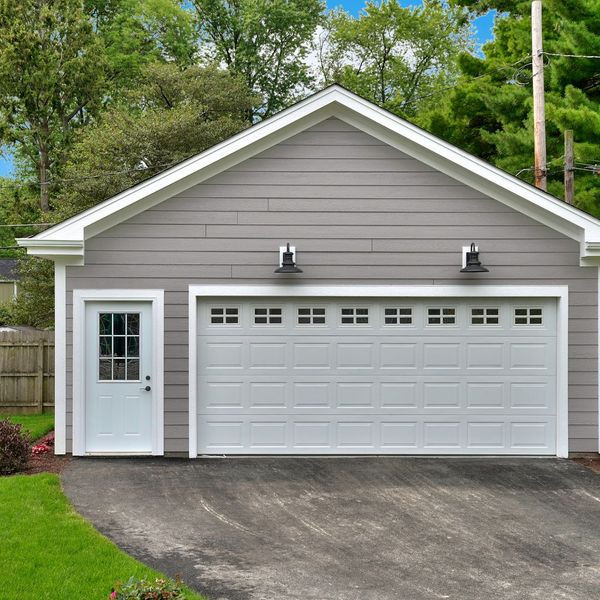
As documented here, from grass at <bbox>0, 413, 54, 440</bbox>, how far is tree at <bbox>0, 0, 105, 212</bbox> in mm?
14904

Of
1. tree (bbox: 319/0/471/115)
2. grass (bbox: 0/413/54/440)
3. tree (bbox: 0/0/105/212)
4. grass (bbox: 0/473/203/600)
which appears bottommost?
grass (bbox: 0/413/54/440)

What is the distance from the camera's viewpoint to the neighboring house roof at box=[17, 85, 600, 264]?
9.81 meters

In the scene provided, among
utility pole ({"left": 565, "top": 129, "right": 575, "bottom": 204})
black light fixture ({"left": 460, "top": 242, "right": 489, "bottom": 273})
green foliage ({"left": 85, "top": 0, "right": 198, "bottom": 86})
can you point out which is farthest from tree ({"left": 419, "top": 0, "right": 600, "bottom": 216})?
green foliage ({"left": 85, "top": 0, "right": 198, "bottom": 86})

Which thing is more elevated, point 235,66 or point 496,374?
point 235,66

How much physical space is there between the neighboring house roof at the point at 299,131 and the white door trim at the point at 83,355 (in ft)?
1.93

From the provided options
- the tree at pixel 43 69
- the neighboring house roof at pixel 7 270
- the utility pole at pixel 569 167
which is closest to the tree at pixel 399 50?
the tree at pixel 43 69

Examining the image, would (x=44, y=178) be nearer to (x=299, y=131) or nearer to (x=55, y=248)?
(x=55, y=248)

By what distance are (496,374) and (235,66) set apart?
26.3 m

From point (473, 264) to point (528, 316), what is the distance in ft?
3.64

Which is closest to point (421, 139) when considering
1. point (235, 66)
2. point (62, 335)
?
point (62, 335)

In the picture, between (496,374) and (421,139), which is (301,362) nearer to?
(496,374)

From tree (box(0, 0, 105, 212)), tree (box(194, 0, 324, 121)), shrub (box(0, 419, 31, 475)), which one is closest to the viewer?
shrub (box(0, 419, 31, 475))

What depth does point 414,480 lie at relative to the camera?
29.2 ft

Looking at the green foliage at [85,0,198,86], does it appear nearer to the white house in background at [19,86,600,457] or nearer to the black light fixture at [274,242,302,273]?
the white house in background at [19,86,600,457]
